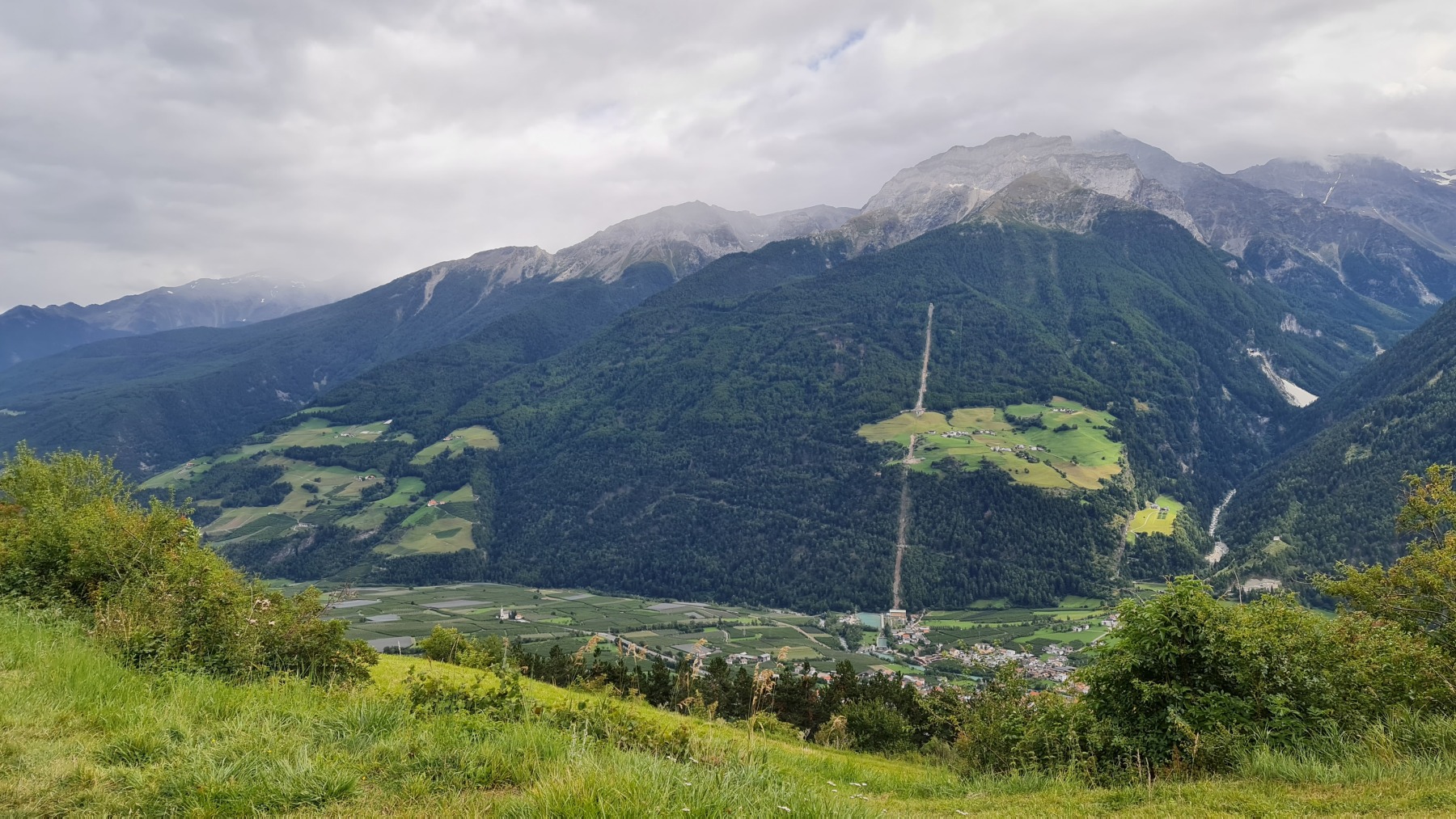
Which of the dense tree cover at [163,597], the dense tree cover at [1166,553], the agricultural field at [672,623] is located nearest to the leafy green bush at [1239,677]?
the dense tree cover at [163,597]

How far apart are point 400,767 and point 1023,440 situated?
148 meters

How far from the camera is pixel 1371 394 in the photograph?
142625 mm

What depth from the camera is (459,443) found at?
189 meters

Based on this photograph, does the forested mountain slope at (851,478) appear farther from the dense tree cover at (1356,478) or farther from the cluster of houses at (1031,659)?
the cluster of houses at (1031,659)

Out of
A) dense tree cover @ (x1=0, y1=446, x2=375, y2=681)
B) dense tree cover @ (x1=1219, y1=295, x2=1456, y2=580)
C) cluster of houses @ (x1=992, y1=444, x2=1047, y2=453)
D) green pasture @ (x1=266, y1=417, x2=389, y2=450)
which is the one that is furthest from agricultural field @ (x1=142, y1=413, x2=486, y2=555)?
dense tree cover @ (x1=1219, y1=295, x2=1456, y2=580)

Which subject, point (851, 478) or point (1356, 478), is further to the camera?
point (851, 478)

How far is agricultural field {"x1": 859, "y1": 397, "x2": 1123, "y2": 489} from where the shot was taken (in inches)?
4904

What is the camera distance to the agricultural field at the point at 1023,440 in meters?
125

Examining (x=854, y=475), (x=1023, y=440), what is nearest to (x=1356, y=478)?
(x=1023, y=440)

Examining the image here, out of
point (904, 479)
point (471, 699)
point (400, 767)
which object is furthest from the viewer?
point (904, 479)

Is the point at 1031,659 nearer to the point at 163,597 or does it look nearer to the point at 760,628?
the point at 760,628

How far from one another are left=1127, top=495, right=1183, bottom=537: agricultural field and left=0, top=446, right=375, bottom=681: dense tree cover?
128 metres

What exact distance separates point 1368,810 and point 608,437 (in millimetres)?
190396

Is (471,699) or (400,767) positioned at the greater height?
(400,767)
